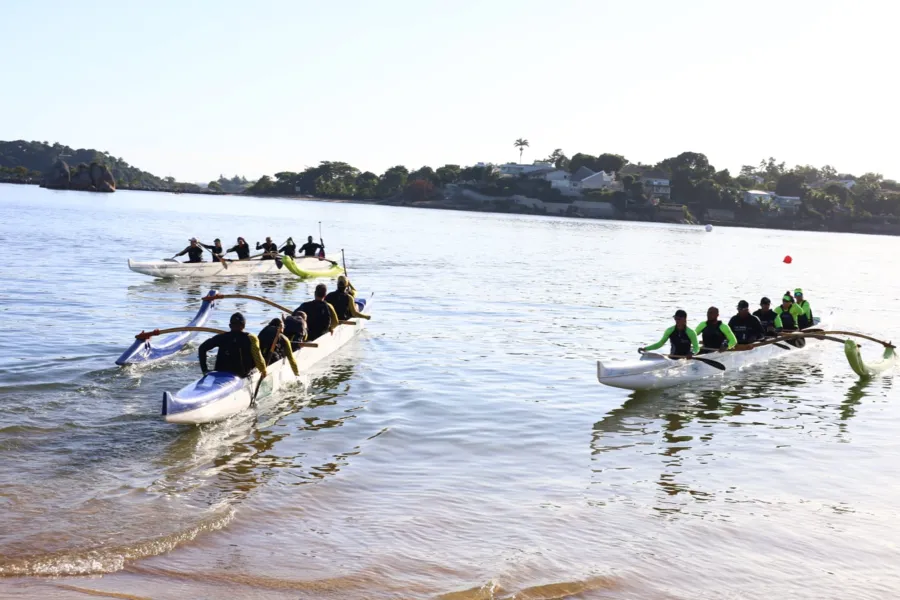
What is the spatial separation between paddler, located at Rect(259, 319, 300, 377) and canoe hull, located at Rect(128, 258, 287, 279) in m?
17.3

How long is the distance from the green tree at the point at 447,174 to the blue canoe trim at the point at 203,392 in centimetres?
17667

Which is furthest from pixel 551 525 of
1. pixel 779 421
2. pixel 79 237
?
pixel 79 237

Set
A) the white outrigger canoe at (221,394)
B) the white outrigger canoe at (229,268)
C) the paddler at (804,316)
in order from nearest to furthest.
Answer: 1. the white outrigger canoe at (221,394)
2. the paddler at (804,316)
3. the white outrigger canoe at (229,268)

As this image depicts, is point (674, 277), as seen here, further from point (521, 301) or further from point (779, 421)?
point (779, 421)

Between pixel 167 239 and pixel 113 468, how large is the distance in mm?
53943

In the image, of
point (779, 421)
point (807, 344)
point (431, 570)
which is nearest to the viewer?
point (431, 570)

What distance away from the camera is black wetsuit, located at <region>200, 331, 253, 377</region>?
42.2ft

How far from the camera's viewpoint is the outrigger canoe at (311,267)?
3429cm

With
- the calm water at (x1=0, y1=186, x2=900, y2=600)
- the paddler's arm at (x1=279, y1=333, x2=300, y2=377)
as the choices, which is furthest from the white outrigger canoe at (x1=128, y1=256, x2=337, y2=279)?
the paddler's arm at (x1=279, y1=333, x2=300, y2=377)

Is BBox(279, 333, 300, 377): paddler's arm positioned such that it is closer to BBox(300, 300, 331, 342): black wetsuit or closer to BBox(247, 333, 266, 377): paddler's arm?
BBox(247, 333, 266, 377): paddler's arm

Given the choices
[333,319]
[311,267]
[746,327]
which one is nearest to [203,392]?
[333,319]

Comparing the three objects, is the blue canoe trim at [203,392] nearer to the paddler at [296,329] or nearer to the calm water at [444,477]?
the calm water at [444,477]

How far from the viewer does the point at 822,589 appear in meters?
8.30

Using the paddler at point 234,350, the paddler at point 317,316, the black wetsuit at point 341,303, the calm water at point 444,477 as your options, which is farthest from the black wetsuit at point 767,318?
the paddler at point 234,350
